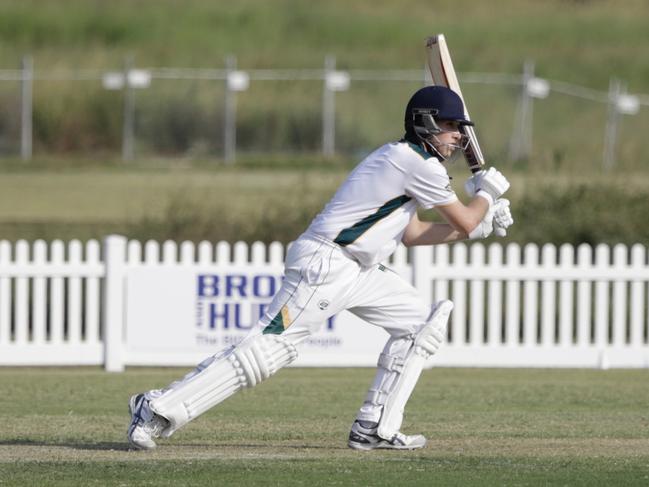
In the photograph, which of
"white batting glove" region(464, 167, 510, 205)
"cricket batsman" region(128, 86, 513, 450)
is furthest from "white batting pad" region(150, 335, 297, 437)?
"white batting glove" region(464, 167, 510, 205)

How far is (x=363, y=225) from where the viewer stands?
714 cm

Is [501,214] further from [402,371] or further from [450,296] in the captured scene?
[450,296]

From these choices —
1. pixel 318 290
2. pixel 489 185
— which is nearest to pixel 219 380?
pixel 318 290

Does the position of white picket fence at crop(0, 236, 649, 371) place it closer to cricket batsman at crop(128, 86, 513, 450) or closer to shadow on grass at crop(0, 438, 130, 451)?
shadow on grass at crop(0, 438, 130, 451)

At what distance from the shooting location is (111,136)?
96.1ft

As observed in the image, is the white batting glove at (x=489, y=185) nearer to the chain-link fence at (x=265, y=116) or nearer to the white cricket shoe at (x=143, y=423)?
the white cricket shoe at (x=143, y=423)

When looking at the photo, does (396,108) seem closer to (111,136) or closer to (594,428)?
(111,136)

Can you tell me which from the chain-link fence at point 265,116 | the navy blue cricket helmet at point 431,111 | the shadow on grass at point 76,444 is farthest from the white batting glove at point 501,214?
the chain-link fence at point 265,116

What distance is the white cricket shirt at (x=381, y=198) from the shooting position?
7.11 m

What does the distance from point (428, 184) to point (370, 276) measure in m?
0.56

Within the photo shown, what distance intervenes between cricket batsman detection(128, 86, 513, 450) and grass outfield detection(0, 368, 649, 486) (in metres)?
0.32

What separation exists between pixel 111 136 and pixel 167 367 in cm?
1666

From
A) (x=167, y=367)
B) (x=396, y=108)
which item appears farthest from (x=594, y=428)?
(x=396, y=108)

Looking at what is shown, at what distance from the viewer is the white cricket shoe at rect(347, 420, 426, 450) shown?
293 inches
